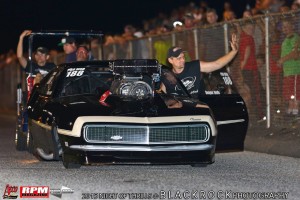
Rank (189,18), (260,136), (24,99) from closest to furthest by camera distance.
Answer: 1. (24,99)
2. (260,136)
3. (189,18)

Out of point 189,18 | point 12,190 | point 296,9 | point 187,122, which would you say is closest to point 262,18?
point 296,9

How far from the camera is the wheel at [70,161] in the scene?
11943 mm

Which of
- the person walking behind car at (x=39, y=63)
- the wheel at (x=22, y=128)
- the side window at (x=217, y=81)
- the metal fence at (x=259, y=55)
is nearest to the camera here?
the side window at (x=217, y=81)

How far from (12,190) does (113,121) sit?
1.93 meters

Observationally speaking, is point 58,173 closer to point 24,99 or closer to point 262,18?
point 24,99

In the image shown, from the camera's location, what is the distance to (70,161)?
39.6 ft

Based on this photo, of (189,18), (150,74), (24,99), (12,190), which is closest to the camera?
(12,190)

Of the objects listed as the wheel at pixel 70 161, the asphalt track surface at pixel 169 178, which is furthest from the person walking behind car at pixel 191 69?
the wheel at pixel 70 161

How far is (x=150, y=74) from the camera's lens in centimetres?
1322

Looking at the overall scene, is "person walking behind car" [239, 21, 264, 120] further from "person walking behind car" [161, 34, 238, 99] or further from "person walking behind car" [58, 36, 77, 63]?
"person walking behind car" [161, 34, 238, 99]

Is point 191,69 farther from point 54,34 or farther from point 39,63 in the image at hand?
point 39,63

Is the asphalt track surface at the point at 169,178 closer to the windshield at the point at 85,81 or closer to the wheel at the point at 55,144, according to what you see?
the wheel at the point at 55,144

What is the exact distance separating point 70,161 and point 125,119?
0.90 metres

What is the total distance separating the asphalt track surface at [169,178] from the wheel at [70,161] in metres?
0.05
